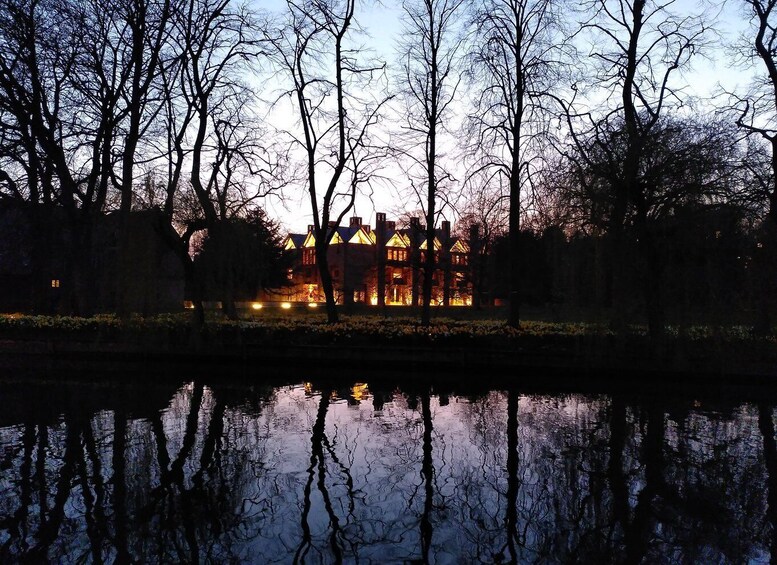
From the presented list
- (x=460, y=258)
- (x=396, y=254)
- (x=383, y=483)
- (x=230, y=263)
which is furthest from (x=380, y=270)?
(x=383, y=483)

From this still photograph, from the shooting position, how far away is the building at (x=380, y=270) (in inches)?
1672

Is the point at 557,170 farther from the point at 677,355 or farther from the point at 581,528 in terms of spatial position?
the point at 581,528

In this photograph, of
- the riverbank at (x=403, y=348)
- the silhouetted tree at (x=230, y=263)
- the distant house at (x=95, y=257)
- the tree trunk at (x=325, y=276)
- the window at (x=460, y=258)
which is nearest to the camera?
the riverbank at (x=403, y=348)

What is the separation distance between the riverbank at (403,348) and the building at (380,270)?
2254 centimetres

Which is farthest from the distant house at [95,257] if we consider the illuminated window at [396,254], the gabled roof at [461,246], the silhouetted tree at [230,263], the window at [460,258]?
the illuminated window at [396,254]

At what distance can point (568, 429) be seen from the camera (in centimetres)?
903

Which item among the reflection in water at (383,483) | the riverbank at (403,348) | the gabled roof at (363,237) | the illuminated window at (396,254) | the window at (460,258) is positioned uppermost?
the gabled roof at (363,237)

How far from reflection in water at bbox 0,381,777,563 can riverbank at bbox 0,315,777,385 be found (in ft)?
9.99

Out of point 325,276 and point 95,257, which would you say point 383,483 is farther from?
point 95,257

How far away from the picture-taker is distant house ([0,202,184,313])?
1658 cm

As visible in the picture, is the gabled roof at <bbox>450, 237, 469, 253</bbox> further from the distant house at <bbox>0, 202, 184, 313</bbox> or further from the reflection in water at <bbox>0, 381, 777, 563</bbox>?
the reflection in water at <bbox>0, 381, 777, 563</bbox>

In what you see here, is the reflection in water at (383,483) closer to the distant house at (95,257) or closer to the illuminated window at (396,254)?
the distant house at (95,257)

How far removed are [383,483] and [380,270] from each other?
132 feet

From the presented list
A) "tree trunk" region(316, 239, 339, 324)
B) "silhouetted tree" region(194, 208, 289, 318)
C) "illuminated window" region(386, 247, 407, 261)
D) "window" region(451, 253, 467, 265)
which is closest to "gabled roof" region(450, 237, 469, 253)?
"window" region(451, 253, 467, 265)
